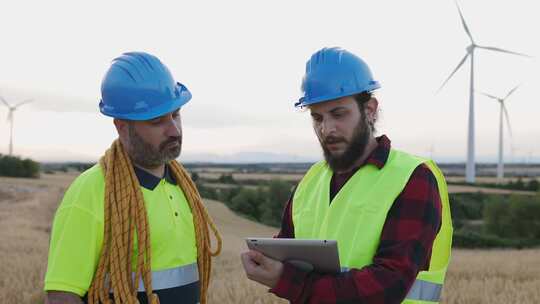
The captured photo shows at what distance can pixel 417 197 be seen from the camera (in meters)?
2.88

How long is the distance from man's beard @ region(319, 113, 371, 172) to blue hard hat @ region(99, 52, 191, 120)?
913 mm

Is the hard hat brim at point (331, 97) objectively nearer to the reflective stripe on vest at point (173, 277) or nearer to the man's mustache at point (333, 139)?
the man's mustache at point (333, 139)

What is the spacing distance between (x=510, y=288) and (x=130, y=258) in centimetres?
722

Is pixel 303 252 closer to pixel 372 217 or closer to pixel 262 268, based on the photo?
pixel 262 268

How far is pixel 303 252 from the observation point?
2.80 m

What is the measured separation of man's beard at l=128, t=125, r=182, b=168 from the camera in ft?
10.9

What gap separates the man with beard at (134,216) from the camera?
9.76ft

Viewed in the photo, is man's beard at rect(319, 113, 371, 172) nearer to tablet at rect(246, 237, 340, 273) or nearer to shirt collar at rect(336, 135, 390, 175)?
shirt collar at rect(336, 135, 390, 175)

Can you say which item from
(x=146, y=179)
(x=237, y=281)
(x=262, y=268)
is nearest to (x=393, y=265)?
(x=262, y=268)

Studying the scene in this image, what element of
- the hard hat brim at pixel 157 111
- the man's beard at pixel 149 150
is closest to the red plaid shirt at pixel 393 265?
the man's beard at pixel 149 150

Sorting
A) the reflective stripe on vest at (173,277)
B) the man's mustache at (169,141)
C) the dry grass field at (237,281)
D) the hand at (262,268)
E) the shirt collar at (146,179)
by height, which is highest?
the man's mustache at (169,141)

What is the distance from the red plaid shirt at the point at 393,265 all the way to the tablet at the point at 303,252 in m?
0.04

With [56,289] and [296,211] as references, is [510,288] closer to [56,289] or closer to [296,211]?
[296,211]

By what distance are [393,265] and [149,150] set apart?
4.88 feet
